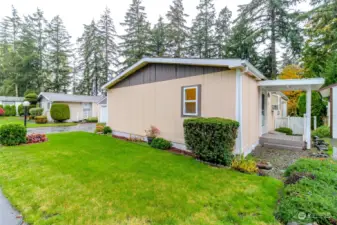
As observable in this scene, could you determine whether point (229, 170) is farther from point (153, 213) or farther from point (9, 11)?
point (9, 11)

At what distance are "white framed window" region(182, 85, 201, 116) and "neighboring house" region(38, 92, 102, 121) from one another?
1752 centimetres

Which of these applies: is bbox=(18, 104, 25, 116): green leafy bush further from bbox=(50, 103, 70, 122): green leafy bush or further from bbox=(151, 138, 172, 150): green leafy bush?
bbox=(151, 138, 172, 150): green leafy bush

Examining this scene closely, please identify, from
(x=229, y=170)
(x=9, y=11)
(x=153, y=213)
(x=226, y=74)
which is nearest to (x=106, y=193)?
(x=153, y=213)

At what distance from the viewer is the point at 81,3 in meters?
13.9

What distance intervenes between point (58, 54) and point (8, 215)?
34.3 m

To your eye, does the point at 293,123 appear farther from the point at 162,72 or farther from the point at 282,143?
the point at 162,72

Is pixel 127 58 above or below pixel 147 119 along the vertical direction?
above

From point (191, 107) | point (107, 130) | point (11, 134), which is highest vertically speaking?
point (191, 107)

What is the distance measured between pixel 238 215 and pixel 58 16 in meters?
39.2

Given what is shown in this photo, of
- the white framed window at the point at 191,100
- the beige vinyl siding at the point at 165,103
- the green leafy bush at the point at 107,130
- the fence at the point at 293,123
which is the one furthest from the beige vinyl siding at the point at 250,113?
the green leafy bush at the point at 107,130

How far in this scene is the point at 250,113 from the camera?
6.79 m

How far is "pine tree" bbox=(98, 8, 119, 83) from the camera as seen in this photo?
2881 cm

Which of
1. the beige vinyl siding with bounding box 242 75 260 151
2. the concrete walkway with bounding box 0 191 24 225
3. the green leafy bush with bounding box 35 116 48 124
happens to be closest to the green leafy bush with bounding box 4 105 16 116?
the green leafy bush with bounding box 35 116 48 124

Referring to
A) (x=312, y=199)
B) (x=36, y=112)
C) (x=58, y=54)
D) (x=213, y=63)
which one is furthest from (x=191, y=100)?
(x=58, y=54)
